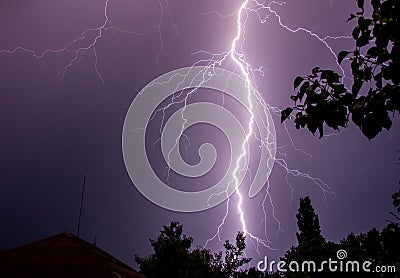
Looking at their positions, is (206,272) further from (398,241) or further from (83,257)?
(398,241)

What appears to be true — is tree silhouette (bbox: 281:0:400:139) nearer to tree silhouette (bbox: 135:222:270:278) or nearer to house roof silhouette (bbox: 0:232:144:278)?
house roof silhouette (bbox: 0:232:144:278)

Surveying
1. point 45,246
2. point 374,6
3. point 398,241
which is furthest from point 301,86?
point 45,246

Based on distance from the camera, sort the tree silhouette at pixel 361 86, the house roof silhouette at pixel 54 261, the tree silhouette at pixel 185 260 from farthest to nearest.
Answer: the tree silhouette at pixel 185 260
the house roof silhouette at pixel 54 261
the tree silhouette at pixel 361 86

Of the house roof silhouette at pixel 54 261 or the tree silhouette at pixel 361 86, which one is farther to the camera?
the house roof silhouette at pixel 54 261

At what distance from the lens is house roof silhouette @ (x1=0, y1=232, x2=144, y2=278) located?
11.1 m

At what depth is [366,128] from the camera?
72.9 inches

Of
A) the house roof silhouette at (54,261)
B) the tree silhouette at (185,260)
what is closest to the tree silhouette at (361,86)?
the house roof silhouette at (54,261)

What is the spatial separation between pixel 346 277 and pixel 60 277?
14.9 meters

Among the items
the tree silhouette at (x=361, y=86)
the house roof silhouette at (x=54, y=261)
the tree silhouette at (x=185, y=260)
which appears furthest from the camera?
the tree silhouette at (x=185, y=260)

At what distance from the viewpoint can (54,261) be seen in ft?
38.3

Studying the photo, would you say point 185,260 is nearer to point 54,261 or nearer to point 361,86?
point 54,261

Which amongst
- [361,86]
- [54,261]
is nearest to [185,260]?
[54,261]

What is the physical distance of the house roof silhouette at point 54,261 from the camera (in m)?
11.1

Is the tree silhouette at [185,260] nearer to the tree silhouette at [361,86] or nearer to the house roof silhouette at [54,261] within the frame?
the house roof silhouette at [54,261]
